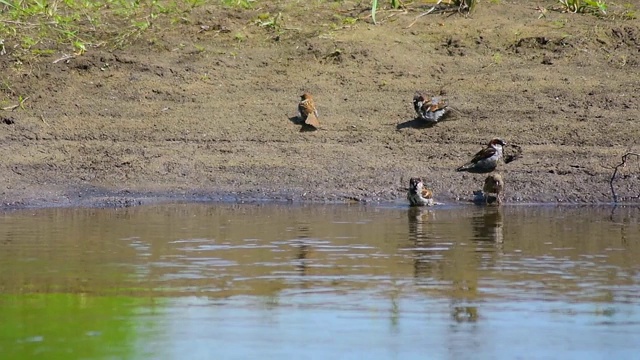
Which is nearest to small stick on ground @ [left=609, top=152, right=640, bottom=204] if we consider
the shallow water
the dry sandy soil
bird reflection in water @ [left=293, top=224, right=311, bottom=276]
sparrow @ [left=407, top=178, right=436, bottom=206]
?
the dry sandy soil

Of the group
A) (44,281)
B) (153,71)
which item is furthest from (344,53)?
(44,281)

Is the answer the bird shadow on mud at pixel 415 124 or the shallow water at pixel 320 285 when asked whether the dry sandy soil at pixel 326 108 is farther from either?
the shallow water at pixel 320 285

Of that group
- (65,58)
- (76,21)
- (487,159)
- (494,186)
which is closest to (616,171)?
(487,159)

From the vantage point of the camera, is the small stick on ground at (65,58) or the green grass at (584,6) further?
the green grass at (584,6)

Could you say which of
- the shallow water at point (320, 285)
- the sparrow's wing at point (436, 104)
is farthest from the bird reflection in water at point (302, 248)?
the sparrow's wing at point (436, 104)

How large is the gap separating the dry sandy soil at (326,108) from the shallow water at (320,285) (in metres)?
1.18

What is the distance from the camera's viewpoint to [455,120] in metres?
14.9

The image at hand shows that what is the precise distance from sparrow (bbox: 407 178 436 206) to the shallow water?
29 cm

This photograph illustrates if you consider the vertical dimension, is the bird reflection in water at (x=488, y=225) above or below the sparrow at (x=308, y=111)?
below

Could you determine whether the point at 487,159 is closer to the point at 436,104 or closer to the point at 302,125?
the point at 436,104

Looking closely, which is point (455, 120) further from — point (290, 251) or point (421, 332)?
point (421, 332)

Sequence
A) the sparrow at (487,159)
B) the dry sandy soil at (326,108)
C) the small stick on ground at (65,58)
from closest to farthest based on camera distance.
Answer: the sparrow at (487,159), the dry sandy soil at (326,108), the small stick on ground at (65,58)

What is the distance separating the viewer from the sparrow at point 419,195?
1291 centimetres

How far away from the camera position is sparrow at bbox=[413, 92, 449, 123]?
14.5m
